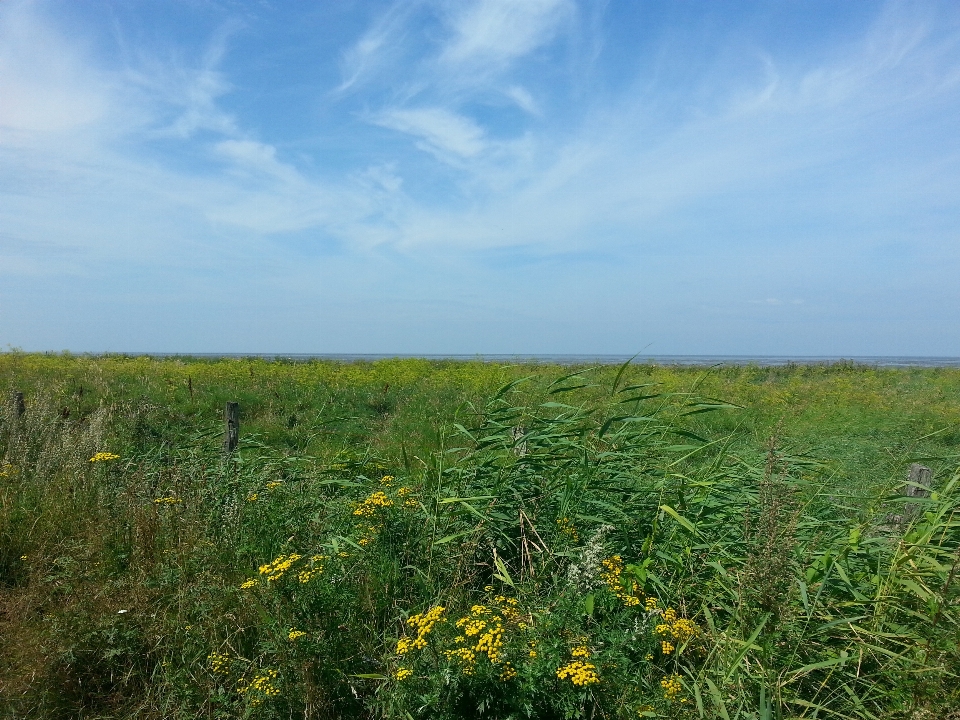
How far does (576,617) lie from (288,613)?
4.34ft

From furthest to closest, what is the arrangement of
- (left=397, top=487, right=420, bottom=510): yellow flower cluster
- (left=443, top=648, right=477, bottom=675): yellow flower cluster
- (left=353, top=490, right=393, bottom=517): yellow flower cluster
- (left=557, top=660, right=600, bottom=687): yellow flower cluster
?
(left=397, top=487, right=420, bottom=510): yellow flower cluster < (left=353, top=490, right=393, bottom=517): yellow flower cluster < (left=443, top=648, right=477, bottom=675): yellow flower cluster < (left=557, top=660, right=600, bottom=687): yellow flower cluster

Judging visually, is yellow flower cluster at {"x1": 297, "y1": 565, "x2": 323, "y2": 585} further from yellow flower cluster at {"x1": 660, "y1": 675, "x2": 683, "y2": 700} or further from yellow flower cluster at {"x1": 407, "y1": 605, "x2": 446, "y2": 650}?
yellow flower cluster at {"x1": 660, "y1": 675, "x2": 683, "y2": 700}

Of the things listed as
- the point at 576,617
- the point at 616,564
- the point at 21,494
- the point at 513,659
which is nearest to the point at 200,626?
the point at 513,659

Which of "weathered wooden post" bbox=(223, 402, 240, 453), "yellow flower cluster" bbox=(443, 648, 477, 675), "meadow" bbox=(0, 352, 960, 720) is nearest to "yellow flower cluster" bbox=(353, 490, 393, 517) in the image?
"meadow" bbox=(0, 352, 960, 720)

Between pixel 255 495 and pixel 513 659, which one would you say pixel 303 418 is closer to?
pixel 255 495

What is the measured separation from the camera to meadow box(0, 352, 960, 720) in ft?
8.57

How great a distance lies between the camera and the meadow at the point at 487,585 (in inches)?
103

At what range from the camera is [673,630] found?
283 cm

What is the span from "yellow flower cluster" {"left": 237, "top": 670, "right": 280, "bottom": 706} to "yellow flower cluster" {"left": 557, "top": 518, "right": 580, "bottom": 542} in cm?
169

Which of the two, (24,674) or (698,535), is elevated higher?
(698,535)

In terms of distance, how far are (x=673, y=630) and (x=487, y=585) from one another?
1122mm

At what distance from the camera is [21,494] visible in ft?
15.3

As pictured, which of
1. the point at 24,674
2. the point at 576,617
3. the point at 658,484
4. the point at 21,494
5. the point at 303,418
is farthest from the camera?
the point at 303,418

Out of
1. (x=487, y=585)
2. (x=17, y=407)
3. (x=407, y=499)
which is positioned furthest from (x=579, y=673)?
(x=17, y=407)
